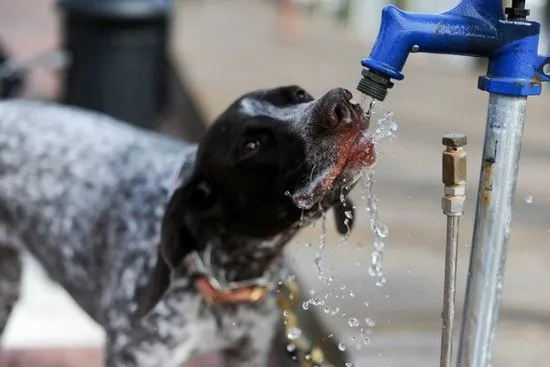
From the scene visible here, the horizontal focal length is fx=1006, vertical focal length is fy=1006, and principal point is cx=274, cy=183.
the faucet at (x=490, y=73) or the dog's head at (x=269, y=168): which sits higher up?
the faucet at (x=490, y=73)

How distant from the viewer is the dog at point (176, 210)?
225cm

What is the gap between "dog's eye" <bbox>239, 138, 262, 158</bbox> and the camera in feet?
8.07

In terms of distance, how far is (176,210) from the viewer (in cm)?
265

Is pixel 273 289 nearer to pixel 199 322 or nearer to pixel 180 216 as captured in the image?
pixel 199 322

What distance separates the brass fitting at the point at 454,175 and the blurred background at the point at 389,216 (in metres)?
0.27

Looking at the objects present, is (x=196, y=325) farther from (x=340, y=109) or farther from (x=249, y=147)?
(x=340, y=109)

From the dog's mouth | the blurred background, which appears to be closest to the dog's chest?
the blurred background

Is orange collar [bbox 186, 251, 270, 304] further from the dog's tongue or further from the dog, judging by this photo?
the dog's tongue

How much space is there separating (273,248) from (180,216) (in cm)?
29

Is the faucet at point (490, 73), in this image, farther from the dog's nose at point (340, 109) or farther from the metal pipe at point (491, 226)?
the dog's nose at point (340, 109)

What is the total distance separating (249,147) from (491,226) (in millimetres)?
881

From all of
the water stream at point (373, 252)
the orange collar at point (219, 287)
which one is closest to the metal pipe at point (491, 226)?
the water stream at point (373, 252)

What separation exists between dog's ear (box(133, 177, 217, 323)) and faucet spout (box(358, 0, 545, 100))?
109cm

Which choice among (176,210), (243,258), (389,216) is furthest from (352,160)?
(389,216)
